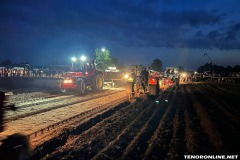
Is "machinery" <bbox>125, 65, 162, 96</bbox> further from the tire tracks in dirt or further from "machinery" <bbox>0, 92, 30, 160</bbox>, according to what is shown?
"machinery" <bbox>0, 92, 30, 160</bbox>

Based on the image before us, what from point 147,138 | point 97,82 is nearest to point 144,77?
point 97,82

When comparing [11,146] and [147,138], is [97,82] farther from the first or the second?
[11,146]

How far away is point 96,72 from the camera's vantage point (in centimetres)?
1962

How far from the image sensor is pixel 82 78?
17.9m

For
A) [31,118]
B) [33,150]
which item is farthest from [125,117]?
[33,150]

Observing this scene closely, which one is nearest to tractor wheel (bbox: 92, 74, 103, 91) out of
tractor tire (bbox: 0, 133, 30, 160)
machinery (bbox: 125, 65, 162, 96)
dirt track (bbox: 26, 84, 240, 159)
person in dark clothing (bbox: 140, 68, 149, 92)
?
machinery (bbox: 125, 65, 162, 96)

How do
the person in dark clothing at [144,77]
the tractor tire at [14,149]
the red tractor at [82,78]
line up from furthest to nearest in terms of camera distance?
the red tractor at [82,78]
the person in dark clothing at [144,77]
the tractor tire at [14,149]

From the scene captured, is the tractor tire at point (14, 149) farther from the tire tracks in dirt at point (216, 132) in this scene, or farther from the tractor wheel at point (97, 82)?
the tractor wheel at point (97, 82)

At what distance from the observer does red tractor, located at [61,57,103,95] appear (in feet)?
57.2

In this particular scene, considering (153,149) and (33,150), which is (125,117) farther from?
(33,150)

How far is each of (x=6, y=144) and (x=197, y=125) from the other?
6.08m

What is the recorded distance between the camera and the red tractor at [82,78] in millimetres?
17422

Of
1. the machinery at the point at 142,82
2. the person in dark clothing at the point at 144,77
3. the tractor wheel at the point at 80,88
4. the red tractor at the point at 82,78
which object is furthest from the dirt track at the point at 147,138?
the red tractor at the point at 82,78

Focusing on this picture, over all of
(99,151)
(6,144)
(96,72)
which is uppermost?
(96,72)
